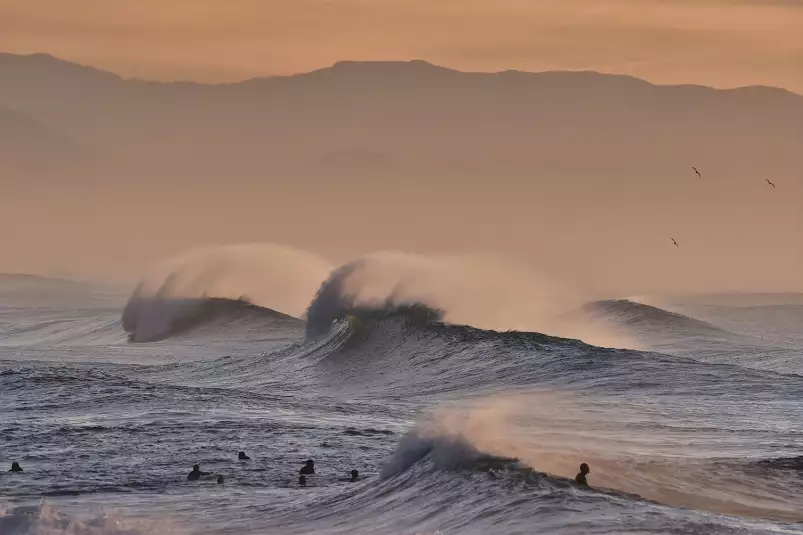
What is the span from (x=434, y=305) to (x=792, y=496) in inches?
1025

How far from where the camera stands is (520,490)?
→ 19.7 meters

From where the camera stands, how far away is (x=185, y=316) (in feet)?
200

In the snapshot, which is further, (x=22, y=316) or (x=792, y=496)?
(x=22, y=316)

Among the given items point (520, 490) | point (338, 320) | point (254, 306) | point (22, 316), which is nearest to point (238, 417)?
point (520, 490)

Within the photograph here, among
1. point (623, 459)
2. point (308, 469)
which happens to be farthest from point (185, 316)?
point (623, 459)

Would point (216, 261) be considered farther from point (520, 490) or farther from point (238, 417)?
point (520, 490)

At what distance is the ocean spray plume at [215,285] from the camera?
61562 mm

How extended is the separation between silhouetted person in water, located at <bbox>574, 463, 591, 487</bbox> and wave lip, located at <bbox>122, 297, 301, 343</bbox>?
38281mm

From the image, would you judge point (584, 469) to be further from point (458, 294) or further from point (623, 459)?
point (458, 294)

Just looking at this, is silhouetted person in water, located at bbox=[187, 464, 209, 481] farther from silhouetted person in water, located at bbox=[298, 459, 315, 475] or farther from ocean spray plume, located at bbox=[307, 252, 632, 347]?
ocean spray plume, located at bbox=[307, 252, 632, 347]

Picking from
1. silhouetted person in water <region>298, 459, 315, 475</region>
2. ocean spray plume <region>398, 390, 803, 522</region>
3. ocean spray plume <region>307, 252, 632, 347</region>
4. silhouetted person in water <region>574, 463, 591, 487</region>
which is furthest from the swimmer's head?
ocean spray plume <region>307, 252, 632, 347</region>

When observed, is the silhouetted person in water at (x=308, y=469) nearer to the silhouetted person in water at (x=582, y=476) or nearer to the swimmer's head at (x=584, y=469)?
the silhouetted person in water at (x=582, y=476)

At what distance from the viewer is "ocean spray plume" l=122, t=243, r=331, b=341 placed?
61.6 m

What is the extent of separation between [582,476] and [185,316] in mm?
42225
